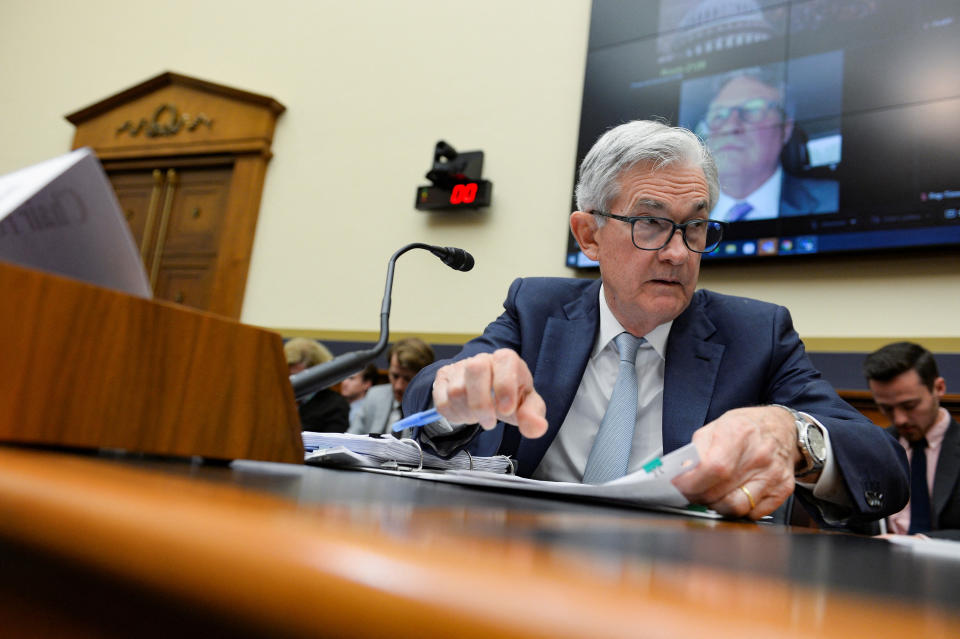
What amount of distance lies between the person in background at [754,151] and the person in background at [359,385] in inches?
76.7

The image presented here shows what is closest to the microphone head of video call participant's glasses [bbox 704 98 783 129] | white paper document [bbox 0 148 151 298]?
white paper document [bbox 0 148 151 298]

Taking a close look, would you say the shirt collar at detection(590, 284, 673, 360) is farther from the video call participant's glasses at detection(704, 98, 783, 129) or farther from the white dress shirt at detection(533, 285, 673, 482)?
the video call participant's glasses at detection(704, 98, 783, 129)

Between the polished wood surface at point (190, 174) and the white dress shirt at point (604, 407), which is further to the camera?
the polished wood surface at point (190, 174)

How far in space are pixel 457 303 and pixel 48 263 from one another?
3258 millimetres

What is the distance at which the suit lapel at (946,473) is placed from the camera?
243 cm

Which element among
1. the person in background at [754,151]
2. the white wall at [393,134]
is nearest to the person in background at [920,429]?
the white wall at [393,134]

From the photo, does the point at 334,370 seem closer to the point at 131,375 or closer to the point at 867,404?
the point at 131,375

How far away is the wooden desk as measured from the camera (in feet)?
0.46

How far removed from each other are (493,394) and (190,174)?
14.4 ft

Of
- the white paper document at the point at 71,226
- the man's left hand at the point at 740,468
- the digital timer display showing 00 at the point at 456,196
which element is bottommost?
the man's left hand at the point at 740,468

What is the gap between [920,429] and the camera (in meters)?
2.57

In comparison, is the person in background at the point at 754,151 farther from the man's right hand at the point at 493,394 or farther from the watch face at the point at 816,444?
the man's right hand at the point at 493,394

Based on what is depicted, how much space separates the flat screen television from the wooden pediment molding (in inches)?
87.0

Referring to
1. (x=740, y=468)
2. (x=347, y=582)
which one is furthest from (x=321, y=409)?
(x=347, y=582)
